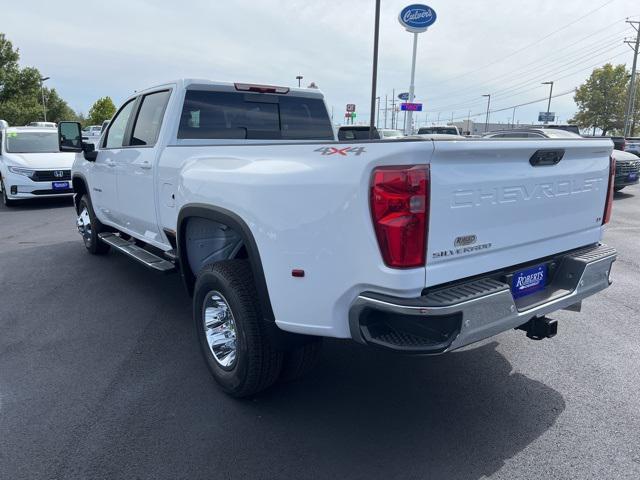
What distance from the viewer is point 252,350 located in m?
2.90

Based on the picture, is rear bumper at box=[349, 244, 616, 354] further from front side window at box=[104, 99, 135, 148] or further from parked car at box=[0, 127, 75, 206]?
parked car at box=[0, 127, 75, 206]

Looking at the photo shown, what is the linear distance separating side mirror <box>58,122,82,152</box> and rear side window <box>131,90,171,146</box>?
146 cm

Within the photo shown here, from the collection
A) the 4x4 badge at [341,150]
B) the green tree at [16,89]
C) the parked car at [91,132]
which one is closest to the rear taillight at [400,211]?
the 4x4 badge at [341,150]

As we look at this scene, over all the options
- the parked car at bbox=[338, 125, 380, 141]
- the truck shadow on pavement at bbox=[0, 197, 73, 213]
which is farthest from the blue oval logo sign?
the parked car at bbox=[338, 125, 380, 141]

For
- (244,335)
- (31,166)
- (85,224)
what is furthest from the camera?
(31,166)

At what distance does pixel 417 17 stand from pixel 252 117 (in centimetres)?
1677

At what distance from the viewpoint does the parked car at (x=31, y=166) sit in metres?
11.1

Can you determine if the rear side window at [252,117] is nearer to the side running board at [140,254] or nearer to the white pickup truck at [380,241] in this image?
the white pickup truck at [380,241]

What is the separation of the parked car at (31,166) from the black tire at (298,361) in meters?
10.3

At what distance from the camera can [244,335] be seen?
291 cm

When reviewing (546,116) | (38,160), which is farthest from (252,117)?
(546,116)

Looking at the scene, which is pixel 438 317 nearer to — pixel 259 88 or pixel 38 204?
pixel 259 88

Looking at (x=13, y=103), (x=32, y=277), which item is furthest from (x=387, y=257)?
(x=13, y=103)

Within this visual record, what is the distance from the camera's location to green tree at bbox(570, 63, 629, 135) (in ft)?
199
